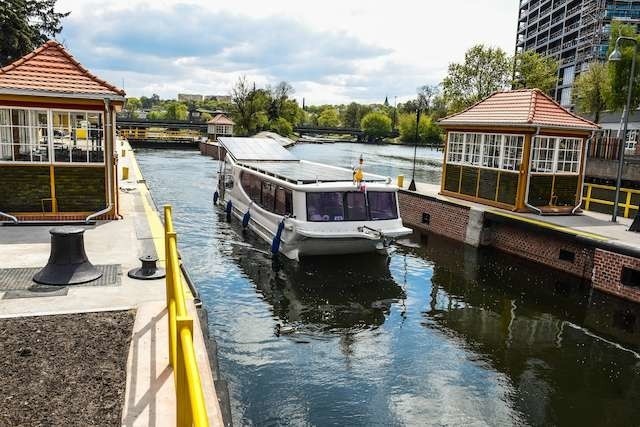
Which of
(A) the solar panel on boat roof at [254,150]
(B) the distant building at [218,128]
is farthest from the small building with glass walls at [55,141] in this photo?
(B) the distant building at [218,128]

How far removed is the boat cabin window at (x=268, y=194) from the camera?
50.4 feet

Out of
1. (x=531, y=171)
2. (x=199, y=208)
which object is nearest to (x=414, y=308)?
(x=531, y=171)

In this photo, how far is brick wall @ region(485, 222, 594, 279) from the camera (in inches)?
575

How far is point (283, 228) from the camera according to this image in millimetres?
15109

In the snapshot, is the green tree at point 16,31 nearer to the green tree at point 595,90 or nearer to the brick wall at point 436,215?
the brick wall at point 436,215

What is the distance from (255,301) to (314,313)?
1.44 m

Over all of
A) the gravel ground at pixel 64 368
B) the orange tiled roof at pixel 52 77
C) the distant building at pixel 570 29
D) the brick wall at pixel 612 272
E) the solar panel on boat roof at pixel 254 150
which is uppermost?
the distant building at pixel 570 29

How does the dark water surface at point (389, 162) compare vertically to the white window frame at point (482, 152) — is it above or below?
below

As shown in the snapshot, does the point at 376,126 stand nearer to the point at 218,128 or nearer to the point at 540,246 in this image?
the point at 218,128

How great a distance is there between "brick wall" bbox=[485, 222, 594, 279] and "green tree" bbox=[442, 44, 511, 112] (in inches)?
1012

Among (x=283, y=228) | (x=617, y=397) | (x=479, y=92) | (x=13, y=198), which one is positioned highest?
(x=479, y=92)

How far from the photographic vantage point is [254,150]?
23047 millimetres

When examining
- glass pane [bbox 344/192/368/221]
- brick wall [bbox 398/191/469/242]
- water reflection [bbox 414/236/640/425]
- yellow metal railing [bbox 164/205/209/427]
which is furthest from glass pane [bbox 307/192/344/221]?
yellow metal railing [bbox 164/205/209/427]

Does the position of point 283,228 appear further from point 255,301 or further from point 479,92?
point 479,92
